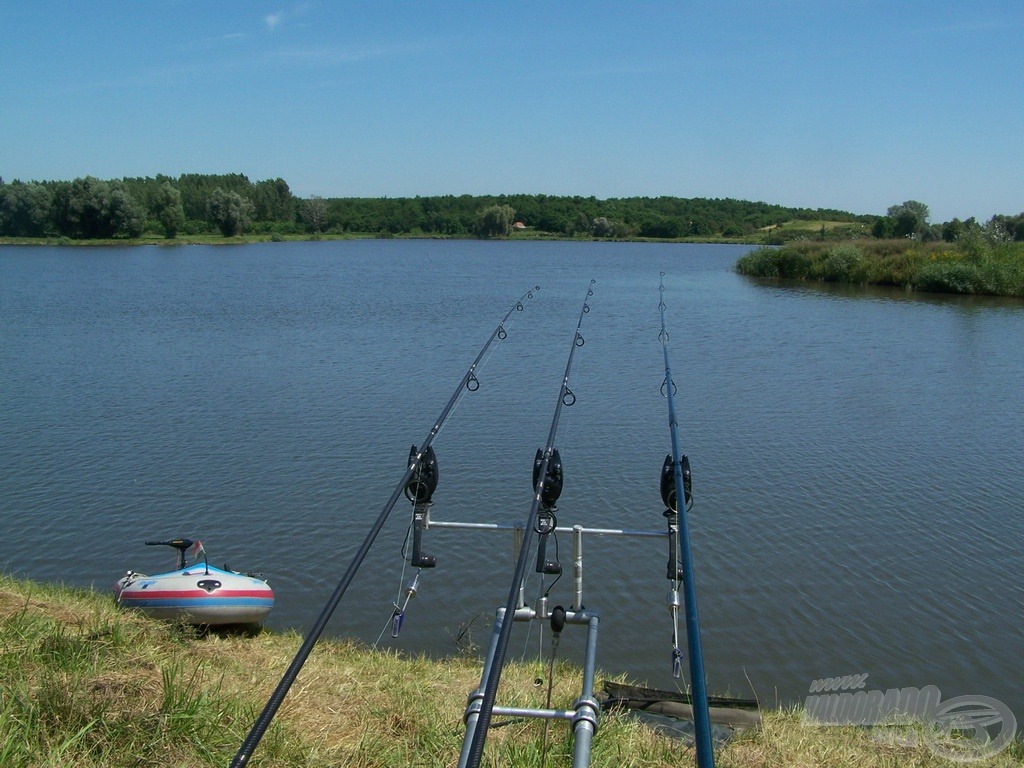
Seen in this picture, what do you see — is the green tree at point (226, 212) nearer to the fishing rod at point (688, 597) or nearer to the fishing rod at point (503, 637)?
the fishing rod at point (688, 597)

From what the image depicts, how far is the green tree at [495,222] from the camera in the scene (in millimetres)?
121419

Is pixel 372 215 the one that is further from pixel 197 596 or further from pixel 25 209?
pixel 197 596

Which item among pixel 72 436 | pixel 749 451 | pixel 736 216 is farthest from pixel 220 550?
pixel 736 216

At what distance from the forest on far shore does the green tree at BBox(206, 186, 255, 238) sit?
4.1 inches

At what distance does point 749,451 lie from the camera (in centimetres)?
1443

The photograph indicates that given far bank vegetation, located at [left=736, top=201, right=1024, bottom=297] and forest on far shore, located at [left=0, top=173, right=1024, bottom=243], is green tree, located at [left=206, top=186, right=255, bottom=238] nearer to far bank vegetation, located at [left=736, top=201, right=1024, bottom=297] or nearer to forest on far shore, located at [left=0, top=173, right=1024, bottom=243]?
forest on far shore, located at [left=0, top=173, right=1024, bottom=243]

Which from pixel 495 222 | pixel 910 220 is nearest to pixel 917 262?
pixel 910 220

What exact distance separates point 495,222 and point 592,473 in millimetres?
111293

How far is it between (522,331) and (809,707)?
18.9m

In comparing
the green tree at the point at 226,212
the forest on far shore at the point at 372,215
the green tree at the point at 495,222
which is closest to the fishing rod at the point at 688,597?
the forest on far shore at the point at 372,215

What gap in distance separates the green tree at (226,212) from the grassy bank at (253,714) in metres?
93.3

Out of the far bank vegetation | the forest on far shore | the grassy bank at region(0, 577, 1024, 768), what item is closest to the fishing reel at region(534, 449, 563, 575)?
the grassy bank at region(0, 577, 1024, 768)

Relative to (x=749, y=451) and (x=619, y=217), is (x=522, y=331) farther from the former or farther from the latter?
(x=619, y=217)

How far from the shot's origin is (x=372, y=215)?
5320 inches
